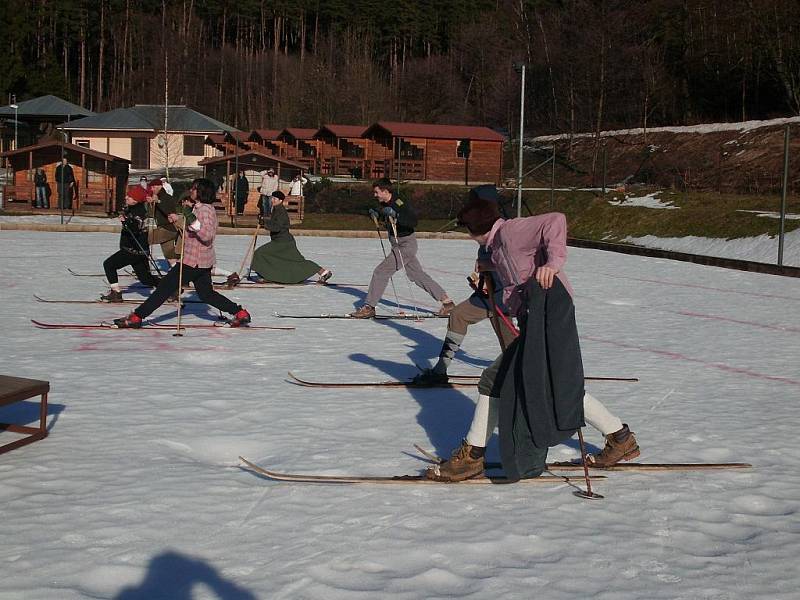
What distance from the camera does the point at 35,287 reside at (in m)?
14.1

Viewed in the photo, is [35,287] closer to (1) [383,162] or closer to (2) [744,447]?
(2) [744,447]

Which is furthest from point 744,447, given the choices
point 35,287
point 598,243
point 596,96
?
point 596,96

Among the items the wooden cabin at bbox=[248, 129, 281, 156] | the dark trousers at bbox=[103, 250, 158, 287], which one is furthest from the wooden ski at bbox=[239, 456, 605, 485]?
the wooden cabin at bbox=[248, 129, 281, 156]

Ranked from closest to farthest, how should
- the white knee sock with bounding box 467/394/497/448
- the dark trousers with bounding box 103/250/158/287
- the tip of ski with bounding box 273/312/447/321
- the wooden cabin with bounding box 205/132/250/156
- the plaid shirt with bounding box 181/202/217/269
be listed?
the white knee sock with bounding box 467/394/497/448 → the plaid shirt with bounding box 181/202/217/269 → the tip of ski with bounding box 273/312/447/321 → the dark trousers with bounding box 103/250/158/287 → the wooden cabin with bounding box 205/132/250/156

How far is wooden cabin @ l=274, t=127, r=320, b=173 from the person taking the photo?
54.5 m

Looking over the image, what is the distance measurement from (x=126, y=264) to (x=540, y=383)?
821cm

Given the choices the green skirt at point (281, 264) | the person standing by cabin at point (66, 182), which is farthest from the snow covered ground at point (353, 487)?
the person standing by cabin at point (66, 182)

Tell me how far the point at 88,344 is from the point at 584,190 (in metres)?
25.1

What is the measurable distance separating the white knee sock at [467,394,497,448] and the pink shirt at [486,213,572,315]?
490 millimetres

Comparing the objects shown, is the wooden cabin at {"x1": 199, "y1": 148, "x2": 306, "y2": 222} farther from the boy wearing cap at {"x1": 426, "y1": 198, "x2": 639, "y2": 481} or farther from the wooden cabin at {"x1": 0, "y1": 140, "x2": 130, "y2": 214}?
the boy wearing cap at {"x1": 426, "y1": 198, "x2": 639, "y2": 481}

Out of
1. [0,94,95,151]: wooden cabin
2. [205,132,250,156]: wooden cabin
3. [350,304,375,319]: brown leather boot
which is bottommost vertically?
[350,304,375,319]: brown leather boot

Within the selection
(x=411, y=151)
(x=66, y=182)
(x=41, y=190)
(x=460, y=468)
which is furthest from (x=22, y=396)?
(x=411, y=151)

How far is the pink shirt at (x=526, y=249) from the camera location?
189 inches

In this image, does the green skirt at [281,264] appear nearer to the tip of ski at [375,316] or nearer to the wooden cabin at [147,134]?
the tip of ski at [375,316]
